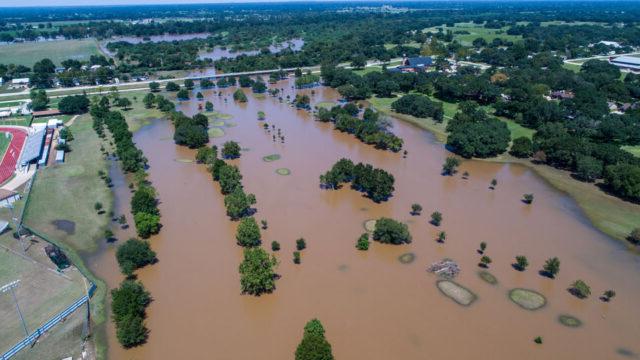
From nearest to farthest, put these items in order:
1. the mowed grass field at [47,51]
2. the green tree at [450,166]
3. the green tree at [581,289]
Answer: the green tree at [581,289] → the green tree at [450,166] → the mowed grass field at [47,51]

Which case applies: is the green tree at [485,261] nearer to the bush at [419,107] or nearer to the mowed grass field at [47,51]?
the bush at [419,107]

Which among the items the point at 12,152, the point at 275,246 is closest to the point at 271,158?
the point at 275,246

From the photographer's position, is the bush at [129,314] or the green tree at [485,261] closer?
the bush at [129,314]

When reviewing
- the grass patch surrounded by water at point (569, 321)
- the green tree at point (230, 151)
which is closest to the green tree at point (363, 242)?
the grass patch surrounded by water at point (569, 321)

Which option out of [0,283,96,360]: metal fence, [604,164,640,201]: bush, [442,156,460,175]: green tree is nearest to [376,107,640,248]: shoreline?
[604,164,640,201]: bush

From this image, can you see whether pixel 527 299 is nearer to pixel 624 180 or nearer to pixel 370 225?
pixel 370 225

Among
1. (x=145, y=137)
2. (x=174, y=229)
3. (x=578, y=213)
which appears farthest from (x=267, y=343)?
(x=145, y=137)

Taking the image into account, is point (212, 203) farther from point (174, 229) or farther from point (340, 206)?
point (340, 206)
